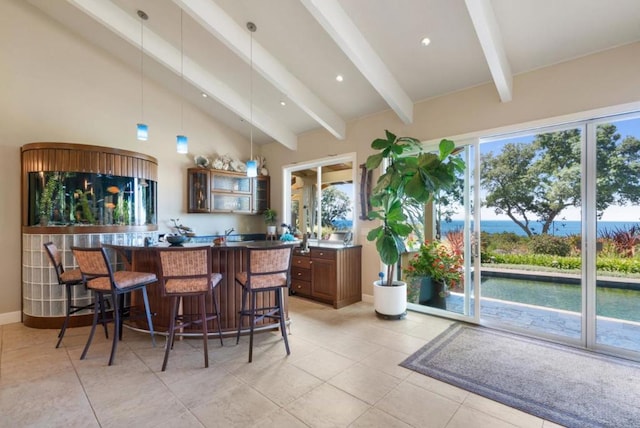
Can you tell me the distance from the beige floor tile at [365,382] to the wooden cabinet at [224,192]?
13.4 feet

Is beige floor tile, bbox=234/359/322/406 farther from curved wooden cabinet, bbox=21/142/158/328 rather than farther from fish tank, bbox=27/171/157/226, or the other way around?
fish tank, bbox=27/171/157/226

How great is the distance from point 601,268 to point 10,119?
731 centimetres

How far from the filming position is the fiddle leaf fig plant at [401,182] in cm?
371

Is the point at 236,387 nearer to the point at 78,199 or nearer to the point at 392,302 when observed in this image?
the point at 392,302

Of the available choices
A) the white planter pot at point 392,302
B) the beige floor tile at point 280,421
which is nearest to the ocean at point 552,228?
the white planter pot at point 392,302

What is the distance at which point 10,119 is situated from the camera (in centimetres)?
398

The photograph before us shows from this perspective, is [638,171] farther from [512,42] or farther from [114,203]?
[114,203]

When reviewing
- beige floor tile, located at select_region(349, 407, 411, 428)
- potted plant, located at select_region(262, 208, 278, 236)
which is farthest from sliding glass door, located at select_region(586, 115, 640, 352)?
potted plant, located at select_region(262, 208, 278, 236)

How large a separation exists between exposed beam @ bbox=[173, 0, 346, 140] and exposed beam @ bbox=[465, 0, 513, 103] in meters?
2.42

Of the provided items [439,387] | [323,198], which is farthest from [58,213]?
[439,387]

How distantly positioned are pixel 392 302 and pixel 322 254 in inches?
51.7

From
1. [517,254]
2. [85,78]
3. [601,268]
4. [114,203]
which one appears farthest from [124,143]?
[601,268]

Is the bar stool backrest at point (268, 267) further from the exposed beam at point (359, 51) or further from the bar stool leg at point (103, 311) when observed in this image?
the exposed beam at point (359, 51)

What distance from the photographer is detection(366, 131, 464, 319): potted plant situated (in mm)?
3717
